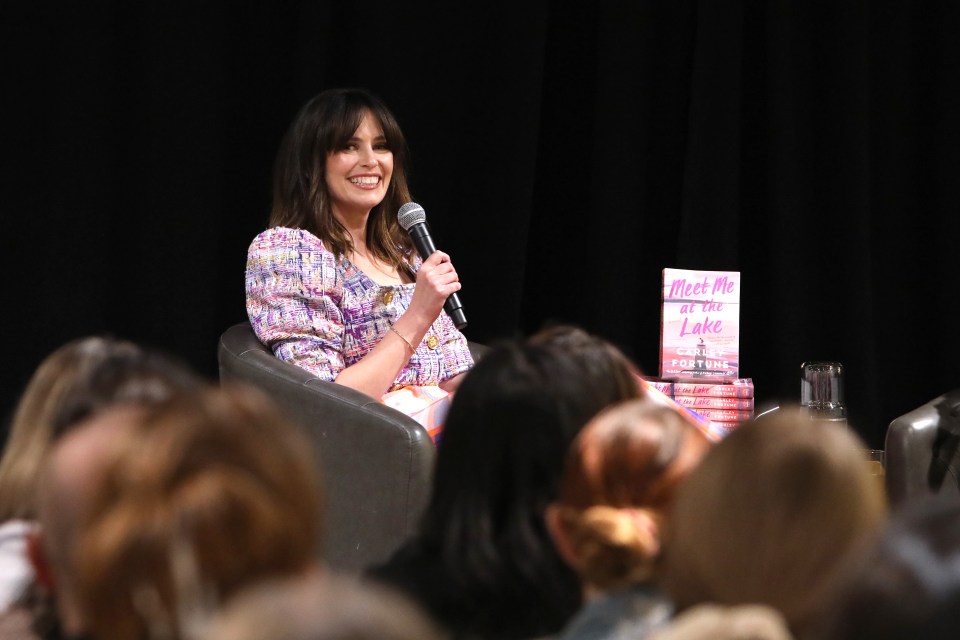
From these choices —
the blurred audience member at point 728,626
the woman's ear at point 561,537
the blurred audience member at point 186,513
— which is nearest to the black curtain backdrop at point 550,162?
the woman's ear at point 561,537

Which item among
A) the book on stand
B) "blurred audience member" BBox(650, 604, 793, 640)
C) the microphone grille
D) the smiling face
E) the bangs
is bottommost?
the book on stand

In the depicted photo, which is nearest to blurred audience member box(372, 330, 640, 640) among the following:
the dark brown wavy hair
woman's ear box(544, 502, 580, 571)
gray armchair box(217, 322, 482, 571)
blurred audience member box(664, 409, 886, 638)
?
woman's ear box(544, 502, 580, 571)

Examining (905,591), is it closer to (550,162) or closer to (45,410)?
(45,410)

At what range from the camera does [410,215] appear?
2777 mm

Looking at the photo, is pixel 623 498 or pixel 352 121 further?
pixel 352 121

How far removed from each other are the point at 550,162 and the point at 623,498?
8.54 ft

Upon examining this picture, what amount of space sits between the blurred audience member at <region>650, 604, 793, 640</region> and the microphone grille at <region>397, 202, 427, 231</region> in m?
1.94

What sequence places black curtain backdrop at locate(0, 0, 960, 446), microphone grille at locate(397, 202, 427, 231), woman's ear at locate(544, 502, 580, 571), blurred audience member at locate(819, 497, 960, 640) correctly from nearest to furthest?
blurred audience member at locate(819, 497, 960, 640)
woman's ear at locate(544, 502, 580, 571)
microphone grille at locate(397, 202, 427, 231)
black curtain backdrop at locate(0, 0, 960, 446)

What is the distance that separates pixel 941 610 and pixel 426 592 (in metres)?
0.56

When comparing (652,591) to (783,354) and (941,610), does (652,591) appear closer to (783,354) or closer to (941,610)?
(941,610)

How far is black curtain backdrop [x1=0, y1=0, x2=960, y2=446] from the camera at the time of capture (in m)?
3.14

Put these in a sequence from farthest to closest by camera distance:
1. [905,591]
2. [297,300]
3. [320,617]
→ [297,300]
[905,591]
[320,617]

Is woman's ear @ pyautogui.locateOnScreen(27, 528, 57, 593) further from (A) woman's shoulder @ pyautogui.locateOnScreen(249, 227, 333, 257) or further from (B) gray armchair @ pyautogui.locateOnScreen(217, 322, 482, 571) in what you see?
(A) woman's shoulder @ pyautogui.locateOnScreen(249, 227, 333, 257)

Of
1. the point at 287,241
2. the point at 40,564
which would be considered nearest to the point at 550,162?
the point at 287,241
